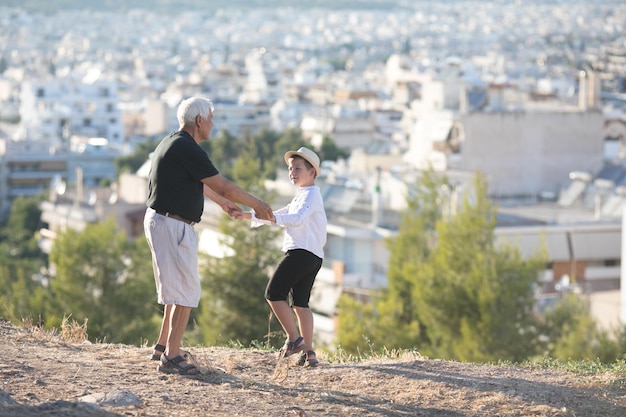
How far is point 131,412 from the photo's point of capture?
7.34 metres

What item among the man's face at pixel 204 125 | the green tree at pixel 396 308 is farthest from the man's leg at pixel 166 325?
the green tree at pixel 396 308

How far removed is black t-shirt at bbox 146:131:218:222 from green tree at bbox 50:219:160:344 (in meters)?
14.4

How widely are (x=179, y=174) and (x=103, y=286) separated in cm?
1709

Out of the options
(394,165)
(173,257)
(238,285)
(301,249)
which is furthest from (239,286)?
(394,165)

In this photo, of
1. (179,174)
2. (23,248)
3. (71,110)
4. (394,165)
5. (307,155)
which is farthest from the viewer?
(71,110)

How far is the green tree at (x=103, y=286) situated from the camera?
23625 mm

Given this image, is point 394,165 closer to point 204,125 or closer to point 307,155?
point 307,155

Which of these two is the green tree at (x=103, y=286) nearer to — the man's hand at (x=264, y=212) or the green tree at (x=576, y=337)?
the green tree at (x=576, y=337)

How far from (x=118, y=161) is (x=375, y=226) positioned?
36.3m

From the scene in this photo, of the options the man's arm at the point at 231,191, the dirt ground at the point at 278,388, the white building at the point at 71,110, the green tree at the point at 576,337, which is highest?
the man's arm at the point at 231,191

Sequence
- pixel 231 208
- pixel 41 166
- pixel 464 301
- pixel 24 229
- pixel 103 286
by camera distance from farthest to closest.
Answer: pixel 41 166 < pixel 24 229 < pixel 103 286 < pixel 464 301 < pixel 231 208

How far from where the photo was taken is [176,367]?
818cm

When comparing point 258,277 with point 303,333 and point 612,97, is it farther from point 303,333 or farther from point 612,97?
point 612,97

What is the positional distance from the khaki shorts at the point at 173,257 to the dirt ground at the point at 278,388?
40cm
